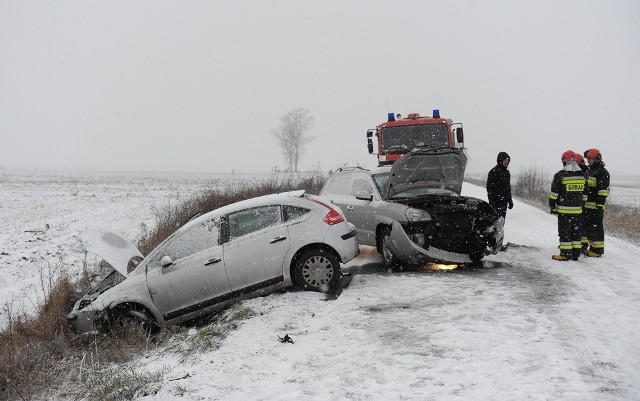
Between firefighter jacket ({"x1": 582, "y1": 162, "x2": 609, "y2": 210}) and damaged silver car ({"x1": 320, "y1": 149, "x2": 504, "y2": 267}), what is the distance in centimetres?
200

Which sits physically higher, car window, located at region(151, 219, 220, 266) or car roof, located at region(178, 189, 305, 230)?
car roof, located at region(178, 189, 305, 230)

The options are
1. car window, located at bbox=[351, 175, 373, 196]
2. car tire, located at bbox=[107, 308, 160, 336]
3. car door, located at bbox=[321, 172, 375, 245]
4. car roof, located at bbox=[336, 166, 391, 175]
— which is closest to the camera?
car tire, located at bbox=[107, 308, 160, 336]

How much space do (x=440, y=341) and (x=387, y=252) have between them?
3.70 meters

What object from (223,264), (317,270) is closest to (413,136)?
(317,270)

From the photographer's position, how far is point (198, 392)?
3.98 m

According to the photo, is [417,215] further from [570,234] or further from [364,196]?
[570,234]

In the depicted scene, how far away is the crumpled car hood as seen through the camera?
6941mm

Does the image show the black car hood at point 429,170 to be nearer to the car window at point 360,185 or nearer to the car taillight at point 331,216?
the car window at point 360,185

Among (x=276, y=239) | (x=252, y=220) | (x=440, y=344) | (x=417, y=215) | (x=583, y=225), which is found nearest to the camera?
(x=440, y=344)

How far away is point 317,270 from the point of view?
690cm

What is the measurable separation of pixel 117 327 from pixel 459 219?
5.65 meters

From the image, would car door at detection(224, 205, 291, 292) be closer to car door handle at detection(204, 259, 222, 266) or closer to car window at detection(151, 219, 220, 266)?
car door handle at detection(204, 259, 222, 266)

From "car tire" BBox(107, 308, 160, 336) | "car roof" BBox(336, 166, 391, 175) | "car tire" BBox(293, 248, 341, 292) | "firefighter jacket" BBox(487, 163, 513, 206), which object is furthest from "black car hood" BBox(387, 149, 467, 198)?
"car tire" BBox(107, 308, 160, 336)

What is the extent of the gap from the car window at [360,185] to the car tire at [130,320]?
4.59m
